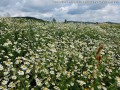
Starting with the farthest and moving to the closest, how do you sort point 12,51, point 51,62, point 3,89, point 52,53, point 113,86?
point 12,51 → point 52,53 → point 51,62 → point 113,86 → point 3,89

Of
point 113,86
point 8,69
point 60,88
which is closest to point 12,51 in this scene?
point 8,69

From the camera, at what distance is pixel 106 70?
712cm

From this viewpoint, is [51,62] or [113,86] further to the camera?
[51,62]

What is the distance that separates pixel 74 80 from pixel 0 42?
376 centimetres

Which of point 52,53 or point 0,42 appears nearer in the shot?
point 52,53

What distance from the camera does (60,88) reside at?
5.28 metres

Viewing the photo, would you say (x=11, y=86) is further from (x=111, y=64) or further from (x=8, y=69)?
(x=111, y=64)

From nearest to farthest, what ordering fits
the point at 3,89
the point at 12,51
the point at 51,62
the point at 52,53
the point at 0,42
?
the point at 3,89 < the point at 51,62 < the point at 52,53 < the point at 12,51 < the point at 0,42

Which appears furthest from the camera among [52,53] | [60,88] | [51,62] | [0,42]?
[0,42]

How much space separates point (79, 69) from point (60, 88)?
1142 millimetres

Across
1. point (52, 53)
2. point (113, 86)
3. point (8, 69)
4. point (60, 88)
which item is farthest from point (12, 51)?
point (113, 86)

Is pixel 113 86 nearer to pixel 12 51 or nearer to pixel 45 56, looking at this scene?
pixel 45 56

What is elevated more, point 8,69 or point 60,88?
point 8,69

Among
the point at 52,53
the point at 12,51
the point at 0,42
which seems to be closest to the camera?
the point at 52,53
